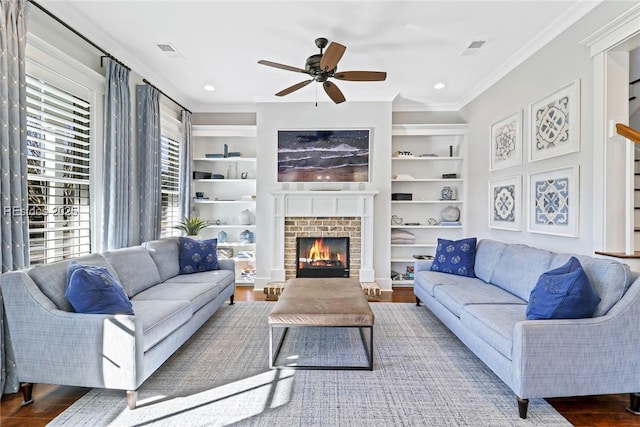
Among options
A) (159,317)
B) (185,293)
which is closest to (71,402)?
(159,317)

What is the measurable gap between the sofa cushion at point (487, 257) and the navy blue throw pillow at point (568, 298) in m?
1.32

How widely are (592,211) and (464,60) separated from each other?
212cm

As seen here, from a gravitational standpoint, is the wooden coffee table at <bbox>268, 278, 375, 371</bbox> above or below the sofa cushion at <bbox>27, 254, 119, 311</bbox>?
below

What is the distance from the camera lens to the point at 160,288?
10.0 feet

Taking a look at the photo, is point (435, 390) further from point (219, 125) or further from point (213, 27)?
point (219, 125)

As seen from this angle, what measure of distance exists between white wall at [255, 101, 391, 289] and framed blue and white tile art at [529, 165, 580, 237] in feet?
6.45

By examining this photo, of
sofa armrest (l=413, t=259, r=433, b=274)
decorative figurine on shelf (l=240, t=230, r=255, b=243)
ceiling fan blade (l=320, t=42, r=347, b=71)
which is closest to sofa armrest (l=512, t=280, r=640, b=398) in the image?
sofa armrest (l=413, t=259, r=433, b=274)

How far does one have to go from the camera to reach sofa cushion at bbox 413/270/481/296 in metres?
3.32

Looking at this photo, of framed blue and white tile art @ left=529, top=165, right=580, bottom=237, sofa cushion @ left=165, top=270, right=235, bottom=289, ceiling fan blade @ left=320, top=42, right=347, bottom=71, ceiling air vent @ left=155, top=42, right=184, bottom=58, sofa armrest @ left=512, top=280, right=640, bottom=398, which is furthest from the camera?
sofa cushion @ left=165, top=270, right=235, bottom=289

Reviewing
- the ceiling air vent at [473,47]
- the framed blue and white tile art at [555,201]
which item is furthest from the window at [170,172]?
the framed blue and white tile art at [555,201]

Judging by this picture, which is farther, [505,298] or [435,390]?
[505,298]

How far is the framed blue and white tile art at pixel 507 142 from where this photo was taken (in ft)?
11.8

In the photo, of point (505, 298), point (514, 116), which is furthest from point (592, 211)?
point (514, 116)

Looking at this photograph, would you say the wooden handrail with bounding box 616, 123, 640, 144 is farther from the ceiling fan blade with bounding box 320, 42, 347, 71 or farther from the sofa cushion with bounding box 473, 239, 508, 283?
the ceiling fan blade with bounding box 320, 42, 347, 71
